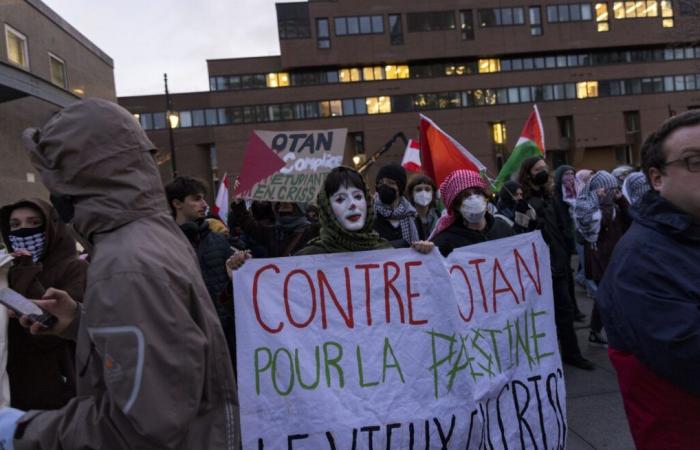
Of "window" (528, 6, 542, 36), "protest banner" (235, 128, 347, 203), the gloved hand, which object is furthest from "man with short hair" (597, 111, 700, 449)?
"window" (528, 6, 542, 36)

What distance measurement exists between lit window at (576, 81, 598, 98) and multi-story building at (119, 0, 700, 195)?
0.29ft

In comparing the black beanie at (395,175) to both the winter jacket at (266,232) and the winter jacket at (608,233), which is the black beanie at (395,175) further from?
the winter jacket at (608,233)

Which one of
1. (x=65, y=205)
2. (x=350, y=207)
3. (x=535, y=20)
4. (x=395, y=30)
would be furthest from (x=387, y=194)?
(x=535, y=20)

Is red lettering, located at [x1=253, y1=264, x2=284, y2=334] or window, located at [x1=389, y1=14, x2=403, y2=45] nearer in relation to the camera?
red lettering, located at [x1=253, y1=264, x2=284, y2=334]

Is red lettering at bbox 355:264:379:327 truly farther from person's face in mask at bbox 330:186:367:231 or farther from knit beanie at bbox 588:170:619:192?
knit beanie at bbox 588:170:619:192

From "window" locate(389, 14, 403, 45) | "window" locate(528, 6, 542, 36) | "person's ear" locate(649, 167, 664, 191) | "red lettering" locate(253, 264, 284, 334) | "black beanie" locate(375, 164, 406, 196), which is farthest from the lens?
"window" locate(528, 6, 542, 36)

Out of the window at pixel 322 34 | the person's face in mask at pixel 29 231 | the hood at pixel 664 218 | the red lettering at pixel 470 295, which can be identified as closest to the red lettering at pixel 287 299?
the red lettering at pixel 470 295

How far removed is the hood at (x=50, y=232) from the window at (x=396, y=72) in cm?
4594

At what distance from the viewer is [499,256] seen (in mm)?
3582

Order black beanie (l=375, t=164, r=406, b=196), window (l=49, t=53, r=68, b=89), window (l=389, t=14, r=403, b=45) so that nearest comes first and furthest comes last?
black beanie (l=375, t=164, r=406, b=196) → window (l=49, t=53, r=68, b=89) → window (l=389, t=14, r=403, b=45)

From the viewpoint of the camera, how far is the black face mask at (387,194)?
536 centimetres

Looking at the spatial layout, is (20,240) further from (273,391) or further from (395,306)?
(395,306)

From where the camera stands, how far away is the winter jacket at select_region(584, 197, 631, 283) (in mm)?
6488

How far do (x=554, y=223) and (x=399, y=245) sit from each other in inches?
105
